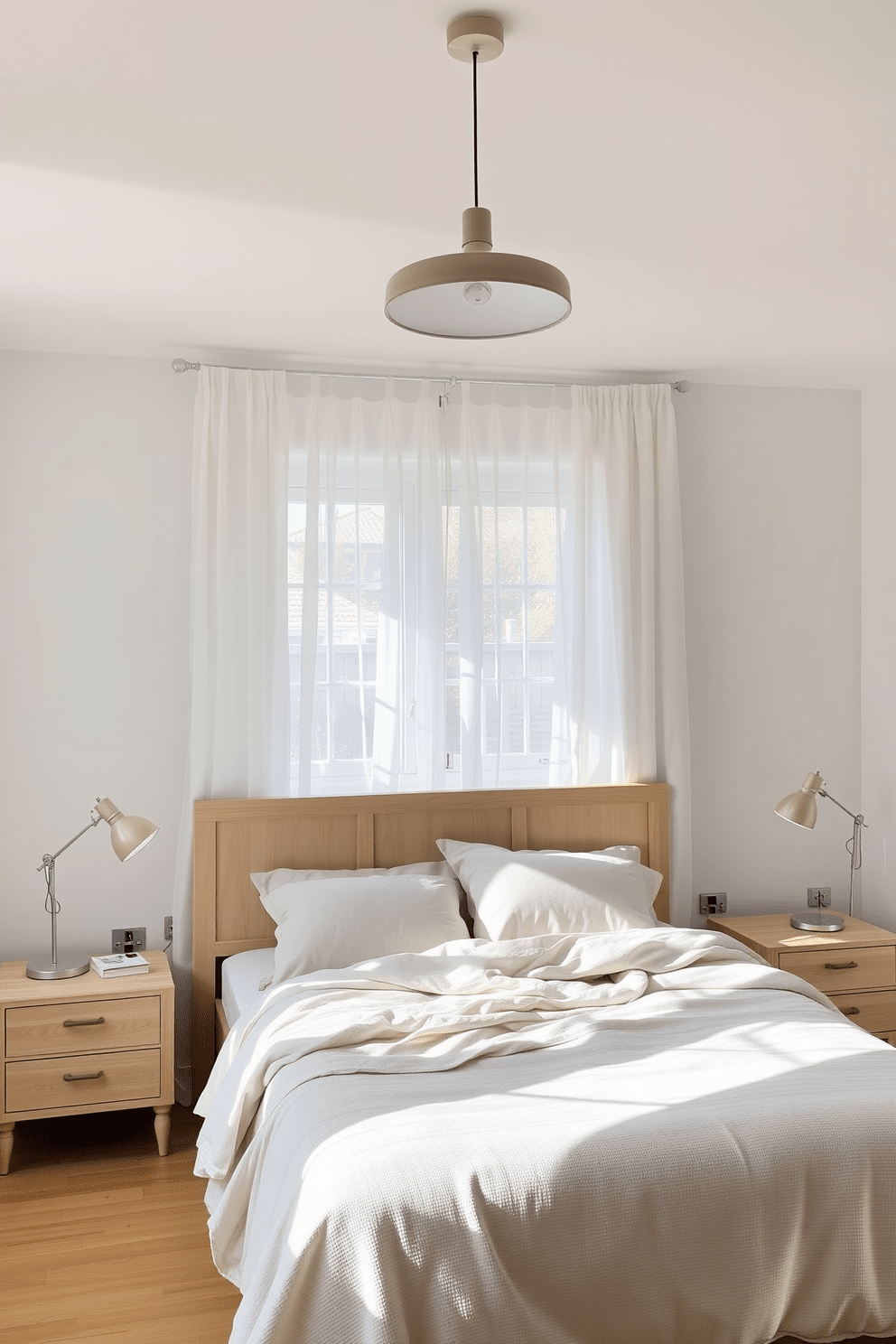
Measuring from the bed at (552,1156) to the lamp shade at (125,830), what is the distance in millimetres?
650

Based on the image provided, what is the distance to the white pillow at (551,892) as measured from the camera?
3.48 metres

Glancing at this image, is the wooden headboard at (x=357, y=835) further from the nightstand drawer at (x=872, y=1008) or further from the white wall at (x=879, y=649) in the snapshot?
the white wall at (x=879, y=649)

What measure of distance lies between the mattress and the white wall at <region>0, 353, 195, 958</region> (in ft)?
1.29

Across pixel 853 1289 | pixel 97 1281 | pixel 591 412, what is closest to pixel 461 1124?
pixel 853 1289

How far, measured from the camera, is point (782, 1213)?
2.04m

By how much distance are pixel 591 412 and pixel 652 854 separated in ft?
5.60

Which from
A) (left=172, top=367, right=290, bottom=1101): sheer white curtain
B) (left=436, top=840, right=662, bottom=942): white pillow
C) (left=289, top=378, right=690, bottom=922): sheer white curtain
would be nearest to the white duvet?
(left=436, top=840, right=662, bottom=942): white pillow

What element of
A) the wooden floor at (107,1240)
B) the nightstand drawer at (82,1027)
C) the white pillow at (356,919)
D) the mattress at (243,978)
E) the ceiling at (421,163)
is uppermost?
the ceiling at (421,163)

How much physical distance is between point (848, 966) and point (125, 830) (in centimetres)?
254

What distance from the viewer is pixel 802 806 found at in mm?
3900

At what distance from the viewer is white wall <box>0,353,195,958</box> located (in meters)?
3.76

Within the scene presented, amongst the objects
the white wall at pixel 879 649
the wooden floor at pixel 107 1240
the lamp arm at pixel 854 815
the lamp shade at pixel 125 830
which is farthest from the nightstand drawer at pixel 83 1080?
the white wall at pixel 879 649

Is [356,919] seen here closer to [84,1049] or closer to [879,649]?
[84,1049]

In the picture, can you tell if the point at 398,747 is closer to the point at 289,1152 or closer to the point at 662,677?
the point at 662,677
